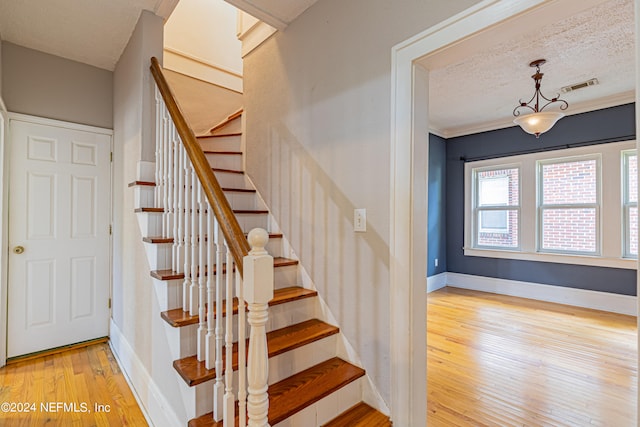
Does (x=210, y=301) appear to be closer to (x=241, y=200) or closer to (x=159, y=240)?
(x=159, y=240)

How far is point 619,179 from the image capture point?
12.0 ft

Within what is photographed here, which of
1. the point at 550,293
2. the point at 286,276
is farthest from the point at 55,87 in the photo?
the point at 550,293

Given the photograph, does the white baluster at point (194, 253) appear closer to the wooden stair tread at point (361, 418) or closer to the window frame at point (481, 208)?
the wooden stair tread at point (361, 418)

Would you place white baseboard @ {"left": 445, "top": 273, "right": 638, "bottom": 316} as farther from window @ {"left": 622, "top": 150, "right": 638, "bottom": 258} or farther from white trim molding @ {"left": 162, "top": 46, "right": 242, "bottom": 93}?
white trim molding @ {"left": 162, "top": 46, "right": 242, "bottom": 93}

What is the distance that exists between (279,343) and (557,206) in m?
4.34

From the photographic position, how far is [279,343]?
1.71 m

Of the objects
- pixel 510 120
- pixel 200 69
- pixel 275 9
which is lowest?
pixel 510 120

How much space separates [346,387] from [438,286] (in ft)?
12.5

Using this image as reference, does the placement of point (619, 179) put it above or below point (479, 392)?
above

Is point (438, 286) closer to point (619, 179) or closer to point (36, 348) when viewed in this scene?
point (619, 179)

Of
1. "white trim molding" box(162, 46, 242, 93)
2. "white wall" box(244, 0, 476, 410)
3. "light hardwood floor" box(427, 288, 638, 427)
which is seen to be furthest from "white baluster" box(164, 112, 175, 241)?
"white trim molding" box(162, 46, 242, 93)

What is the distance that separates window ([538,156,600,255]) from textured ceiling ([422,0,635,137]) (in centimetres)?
75

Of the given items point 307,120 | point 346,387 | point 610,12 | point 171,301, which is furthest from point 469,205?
point 171,301

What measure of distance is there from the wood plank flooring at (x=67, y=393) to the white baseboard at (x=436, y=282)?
412 cm
